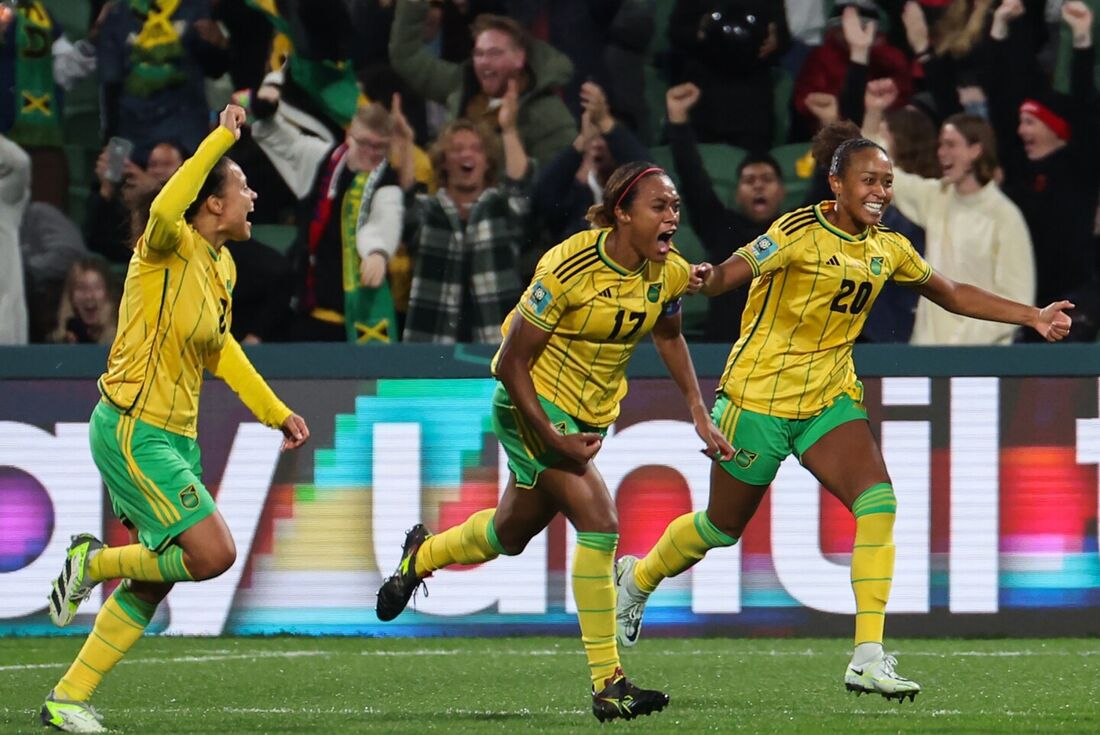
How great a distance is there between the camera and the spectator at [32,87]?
10.1 meters

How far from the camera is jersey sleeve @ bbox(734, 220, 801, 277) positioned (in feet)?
21.2

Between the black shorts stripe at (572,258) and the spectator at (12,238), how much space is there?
4379 mm

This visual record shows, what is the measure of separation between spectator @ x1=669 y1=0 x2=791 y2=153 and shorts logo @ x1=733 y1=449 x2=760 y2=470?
11.7 feet

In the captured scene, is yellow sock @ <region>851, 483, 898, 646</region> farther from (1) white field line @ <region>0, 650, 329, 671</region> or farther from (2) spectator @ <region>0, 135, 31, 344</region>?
(2) spectator @ <region>0, 135, 31, 344</region>

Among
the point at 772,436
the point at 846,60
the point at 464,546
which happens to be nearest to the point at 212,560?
the point at 464,546

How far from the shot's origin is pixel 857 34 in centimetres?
995

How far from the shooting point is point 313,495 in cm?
895

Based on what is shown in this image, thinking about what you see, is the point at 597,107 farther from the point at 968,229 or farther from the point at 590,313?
the point at 590,313

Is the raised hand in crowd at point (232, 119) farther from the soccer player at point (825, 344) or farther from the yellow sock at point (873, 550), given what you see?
the yellow sock at point (873, 550)

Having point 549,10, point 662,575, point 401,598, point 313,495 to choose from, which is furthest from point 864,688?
point 549,10

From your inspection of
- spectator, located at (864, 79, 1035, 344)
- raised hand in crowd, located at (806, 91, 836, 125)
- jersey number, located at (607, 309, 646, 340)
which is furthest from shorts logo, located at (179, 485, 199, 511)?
raised hand in crowd, located at (806, 91, 836, 125)

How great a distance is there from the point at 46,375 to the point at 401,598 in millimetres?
2764

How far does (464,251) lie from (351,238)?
0.59m

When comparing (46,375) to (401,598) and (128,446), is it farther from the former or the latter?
(128,446)
